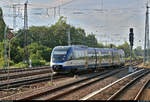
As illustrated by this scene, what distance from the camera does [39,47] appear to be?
182 ft

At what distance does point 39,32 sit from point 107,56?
4467cm

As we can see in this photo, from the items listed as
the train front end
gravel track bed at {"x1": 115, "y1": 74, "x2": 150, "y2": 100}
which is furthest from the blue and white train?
gravel track bed at {"x1": 115, "y1": 74, "x2": 150, "y2": 100}

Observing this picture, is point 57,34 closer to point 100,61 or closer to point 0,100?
point 100,61

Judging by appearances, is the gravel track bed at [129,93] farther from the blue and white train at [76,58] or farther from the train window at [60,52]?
the train window at [60,52]

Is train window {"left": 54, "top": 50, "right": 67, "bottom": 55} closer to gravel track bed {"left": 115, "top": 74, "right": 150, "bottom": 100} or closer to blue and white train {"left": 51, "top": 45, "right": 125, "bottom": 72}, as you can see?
blue and white train {"left": 51, "top": 45, "right": 125, "bottom": 72}

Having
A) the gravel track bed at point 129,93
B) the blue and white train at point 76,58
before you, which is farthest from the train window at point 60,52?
the gravel track bed at point 129,93

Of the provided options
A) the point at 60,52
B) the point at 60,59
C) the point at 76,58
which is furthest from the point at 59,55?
the point at 76,58

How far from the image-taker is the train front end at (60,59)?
2484 centimetres

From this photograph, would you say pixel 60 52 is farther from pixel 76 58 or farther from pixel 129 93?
pixel 129 93

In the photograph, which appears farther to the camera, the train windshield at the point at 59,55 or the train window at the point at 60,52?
the train window at the point at 60,52

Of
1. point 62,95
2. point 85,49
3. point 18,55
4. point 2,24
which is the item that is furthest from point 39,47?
point 62,95

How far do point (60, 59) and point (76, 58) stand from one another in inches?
91.1

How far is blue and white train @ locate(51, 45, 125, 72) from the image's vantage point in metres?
25.0

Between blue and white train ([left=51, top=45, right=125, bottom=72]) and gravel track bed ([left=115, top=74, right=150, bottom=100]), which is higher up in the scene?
blue and white train ([left=51, top=45, right=125, bottom=72])
